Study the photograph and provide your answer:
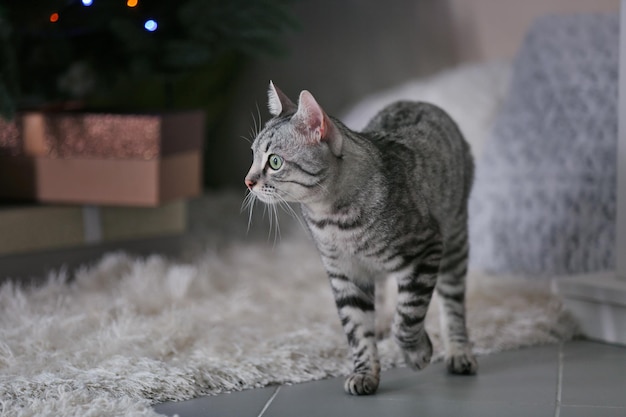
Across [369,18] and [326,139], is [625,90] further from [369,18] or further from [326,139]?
[369,18]

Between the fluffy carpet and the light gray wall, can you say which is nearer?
the fluffy carpet

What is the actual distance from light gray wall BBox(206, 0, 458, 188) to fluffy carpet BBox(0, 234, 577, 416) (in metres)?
1.23

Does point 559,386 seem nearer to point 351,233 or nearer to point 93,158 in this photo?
point 351,233

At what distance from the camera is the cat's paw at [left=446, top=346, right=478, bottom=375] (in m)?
1.71

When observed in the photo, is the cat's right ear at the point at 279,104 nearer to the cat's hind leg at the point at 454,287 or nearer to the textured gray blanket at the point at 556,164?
the cat's hind leg at the point at 454,287

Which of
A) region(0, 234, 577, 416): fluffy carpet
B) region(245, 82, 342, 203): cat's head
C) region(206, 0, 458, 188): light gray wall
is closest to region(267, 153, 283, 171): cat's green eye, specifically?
region(245, 82, 342, 203): cat's head

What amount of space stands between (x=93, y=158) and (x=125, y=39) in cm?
34

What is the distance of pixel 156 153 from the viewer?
8.07 feet

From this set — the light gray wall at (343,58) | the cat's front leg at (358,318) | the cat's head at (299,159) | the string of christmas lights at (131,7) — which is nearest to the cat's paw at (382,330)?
the cat's front leg at (358,318)

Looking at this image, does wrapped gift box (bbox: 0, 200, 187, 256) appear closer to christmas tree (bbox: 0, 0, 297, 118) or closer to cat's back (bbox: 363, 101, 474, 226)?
christmas tree (bbox: 0, 0, 297, 118)

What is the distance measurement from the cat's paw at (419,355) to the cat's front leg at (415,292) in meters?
0.01

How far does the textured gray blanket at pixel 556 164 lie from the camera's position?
2.30m

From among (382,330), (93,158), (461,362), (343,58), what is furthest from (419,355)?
(343,58)

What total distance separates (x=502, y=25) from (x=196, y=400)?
2.00 meters
